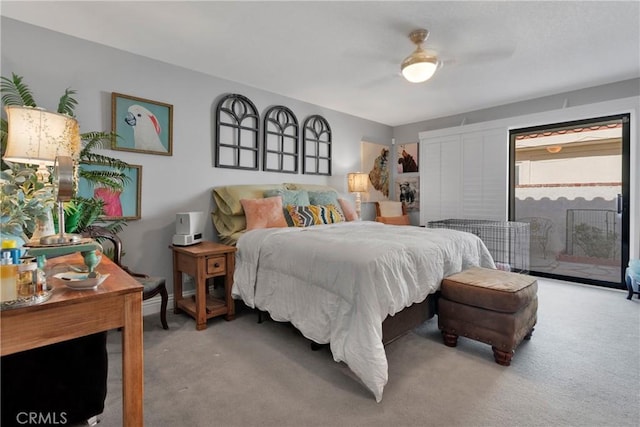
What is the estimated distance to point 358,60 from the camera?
2994 mm

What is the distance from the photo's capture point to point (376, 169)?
541 centimetres

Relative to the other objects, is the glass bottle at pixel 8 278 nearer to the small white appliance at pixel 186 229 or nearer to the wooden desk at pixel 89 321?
the wooden desk at pixel 89 321

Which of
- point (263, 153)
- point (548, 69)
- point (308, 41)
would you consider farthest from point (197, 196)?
point (548, 69)

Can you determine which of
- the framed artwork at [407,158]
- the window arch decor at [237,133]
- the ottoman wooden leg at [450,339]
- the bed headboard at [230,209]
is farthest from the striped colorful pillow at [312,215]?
the framed artwork at [407,158]

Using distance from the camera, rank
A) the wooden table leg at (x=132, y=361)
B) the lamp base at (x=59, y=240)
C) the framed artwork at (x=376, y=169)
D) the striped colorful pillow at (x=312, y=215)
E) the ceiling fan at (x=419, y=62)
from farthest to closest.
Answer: the framed artwork at (x=376, y=169) → the striped colorful pillow at (x=312, y=215) → the ceiling fan at (x=419, y=62) → the lamp base at (x=59, y=240) → the wooden table leg at (x=132, y=361)

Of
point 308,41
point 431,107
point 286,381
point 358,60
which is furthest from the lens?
point 431,107

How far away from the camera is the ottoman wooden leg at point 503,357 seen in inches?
77.6

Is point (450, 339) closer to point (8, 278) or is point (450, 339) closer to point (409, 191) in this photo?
point (8, 278)

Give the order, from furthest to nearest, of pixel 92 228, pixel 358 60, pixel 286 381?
pixel 358 60 < pixel 92 228 < pixel 286 381

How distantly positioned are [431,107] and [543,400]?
3.93 m

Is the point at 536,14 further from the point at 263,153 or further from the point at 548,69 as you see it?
the point at 263,153

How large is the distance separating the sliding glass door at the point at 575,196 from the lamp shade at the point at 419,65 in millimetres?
2517

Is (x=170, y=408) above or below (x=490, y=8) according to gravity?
below

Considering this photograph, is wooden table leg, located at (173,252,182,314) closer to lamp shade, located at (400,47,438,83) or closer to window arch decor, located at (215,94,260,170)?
window arch decor, located at (215,94,260,170)
